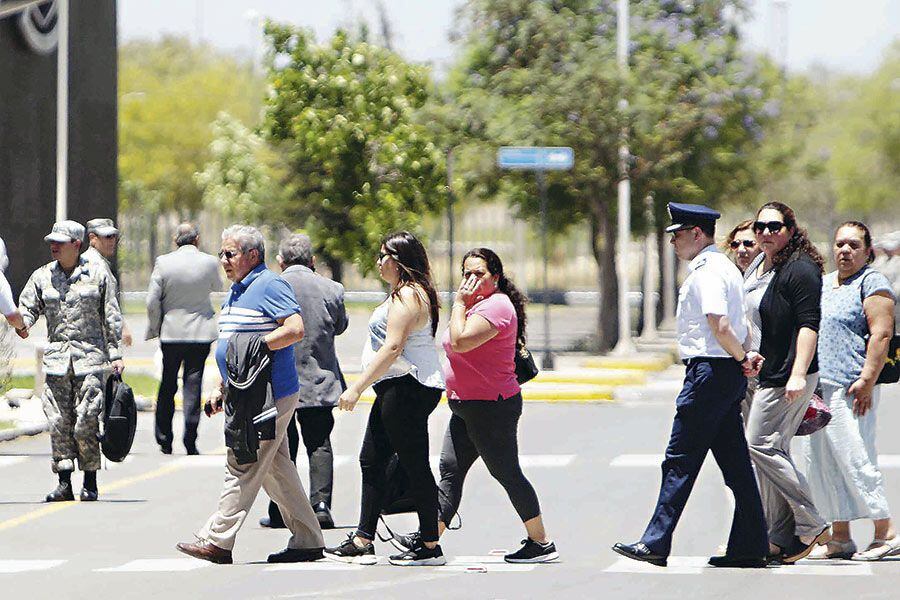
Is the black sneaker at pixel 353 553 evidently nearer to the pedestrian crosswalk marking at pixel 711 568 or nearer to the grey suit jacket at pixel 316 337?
the pedestrian crosswalk marking at pixel 711 568

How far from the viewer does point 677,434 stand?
9.63 metres

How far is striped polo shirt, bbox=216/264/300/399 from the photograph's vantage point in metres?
→ 9.88

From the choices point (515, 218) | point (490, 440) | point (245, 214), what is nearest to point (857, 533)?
point (490, 440)

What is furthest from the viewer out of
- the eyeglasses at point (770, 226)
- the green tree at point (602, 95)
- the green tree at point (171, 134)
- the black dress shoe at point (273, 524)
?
the green tree at point (171, 134)

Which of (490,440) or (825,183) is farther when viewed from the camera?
(825,183)

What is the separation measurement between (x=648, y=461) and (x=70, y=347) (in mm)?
5142

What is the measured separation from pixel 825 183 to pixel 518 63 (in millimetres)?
50332

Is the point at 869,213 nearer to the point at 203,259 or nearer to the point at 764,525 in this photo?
the point at 203,259

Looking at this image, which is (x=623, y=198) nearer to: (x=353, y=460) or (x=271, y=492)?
(x=353, y=460)

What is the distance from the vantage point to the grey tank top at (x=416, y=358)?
9820 mm

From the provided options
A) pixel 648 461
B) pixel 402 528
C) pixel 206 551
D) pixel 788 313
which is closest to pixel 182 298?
pixel 648 461

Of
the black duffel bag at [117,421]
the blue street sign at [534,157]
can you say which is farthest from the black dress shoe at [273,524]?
the blue street sign at [534,157]

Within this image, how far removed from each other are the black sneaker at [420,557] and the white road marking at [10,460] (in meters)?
5.90

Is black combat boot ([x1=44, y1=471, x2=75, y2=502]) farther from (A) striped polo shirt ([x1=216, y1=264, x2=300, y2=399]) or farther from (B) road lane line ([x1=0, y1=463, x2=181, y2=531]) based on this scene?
(A) striped polo shirt ([x1=216, y1=264, x2=300, y2=399])
